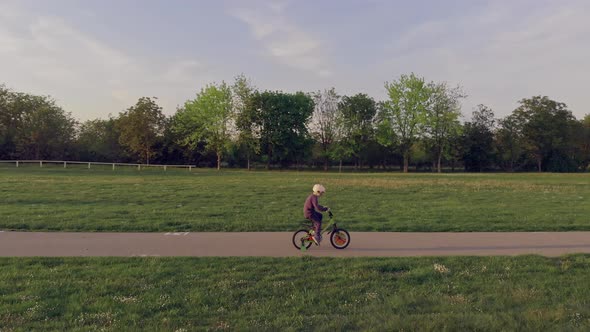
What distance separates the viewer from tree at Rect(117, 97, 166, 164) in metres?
57.2

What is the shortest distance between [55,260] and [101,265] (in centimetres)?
A: 87

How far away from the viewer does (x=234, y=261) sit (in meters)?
6.87

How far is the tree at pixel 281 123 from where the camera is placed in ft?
203

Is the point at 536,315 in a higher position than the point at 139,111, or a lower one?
lower

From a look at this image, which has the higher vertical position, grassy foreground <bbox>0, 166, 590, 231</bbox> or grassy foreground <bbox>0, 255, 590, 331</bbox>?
grassy foreground <bbox>0, 166, 590, 231</bbox>

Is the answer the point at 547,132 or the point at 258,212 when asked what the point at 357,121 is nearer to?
the point at 547,132

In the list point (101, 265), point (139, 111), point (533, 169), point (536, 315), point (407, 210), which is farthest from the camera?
point (533, 169)

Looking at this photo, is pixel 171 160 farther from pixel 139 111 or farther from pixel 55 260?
pixel 55 260

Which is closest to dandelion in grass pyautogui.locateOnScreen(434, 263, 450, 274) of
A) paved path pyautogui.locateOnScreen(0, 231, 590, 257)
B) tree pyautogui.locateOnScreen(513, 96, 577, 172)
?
paved path pyautogui.locateOnScreen(0, 231, 590, 257)

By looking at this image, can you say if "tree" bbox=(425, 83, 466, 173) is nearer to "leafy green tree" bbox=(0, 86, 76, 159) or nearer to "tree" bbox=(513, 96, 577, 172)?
"tree" bbox=(513, 96, 577, 172)

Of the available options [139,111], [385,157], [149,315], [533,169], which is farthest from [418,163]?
[149,315]

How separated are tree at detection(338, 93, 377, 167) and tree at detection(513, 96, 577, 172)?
25385 millimetres

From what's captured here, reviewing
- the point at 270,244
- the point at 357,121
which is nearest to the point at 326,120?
the point at 357,121

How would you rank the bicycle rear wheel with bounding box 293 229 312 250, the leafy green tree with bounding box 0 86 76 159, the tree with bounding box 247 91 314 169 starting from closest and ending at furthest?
the bicycle rear wheel with bounding box 293 229 312 250, the leafy green tree with bounding box 0 86 76 159, the tree with bounding box 247 91 314 169
